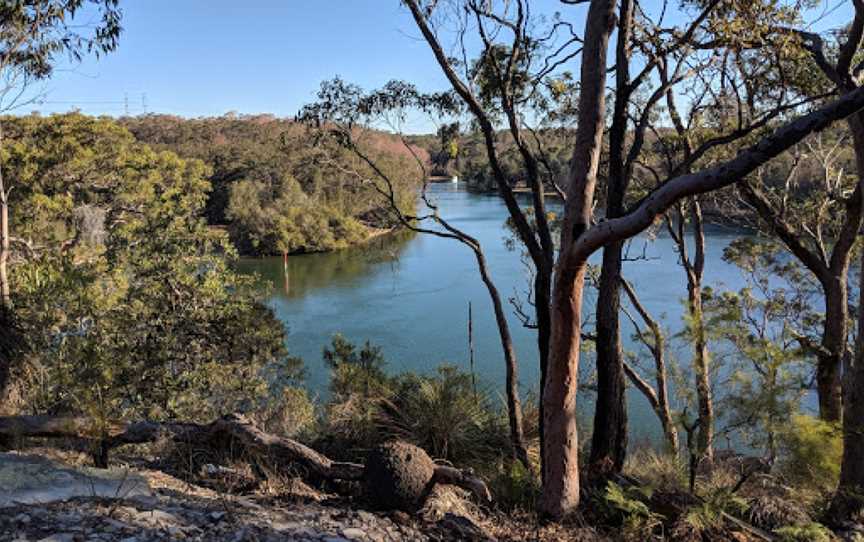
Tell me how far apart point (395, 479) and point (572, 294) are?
1151 mm

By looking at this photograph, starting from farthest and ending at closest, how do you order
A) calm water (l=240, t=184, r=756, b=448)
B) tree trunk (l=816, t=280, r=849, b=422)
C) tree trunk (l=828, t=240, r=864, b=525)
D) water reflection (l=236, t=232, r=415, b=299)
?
water reflection (l=236, t=232, r=415, b=299) < calm water (l=240, t=184, r=756, b=448) < tree trunk (l=816, t=280, r=849, b=422) < tree trunk (l=828, t=240, r=864, b=525)

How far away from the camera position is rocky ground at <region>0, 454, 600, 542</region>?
209cm

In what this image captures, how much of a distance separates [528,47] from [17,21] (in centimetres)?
488

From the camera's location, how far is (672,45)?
Answer: 14.7 feet

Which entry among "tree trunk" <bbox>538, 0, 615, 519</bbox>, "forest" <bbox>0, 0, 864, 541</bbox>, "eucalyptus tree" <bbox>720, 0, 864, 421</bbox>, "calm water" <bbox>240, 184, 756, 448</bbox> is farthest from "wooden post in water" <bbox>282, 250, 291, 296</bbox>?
"tree trunk" <bbox>538, 0, 615, 519</bbox>

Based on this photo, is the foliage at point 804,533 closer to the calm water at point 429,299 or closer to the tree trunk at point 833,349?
the tree trunk at point 833,349

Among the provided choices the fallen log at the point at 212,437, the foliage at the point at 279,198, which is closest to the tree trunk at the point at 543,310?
the fallen log at the point at 212,437

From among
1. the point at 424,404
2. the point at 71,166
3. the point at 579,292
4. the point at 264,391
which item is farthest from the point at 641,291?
the point at 579,292

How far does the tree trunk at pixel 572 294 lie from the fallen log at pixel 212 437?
375mm

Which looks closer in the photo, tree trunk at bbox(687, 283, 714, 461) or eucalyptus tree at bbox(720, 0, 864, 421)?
tree trunk at bbox(687, 283, 714, 461)

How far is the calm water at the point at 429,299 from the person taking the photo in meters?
13.7

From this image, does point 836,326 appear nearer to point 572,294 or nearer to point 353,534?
point 572,294

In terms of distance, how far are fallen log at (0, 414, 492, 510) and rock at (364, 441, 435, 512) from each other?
0.37 ft

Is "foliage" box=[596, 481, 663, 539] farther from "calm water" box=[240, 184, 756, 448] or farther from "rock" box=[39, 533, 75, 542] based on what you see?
"calm water" box=[240, 184, 756, 448]
